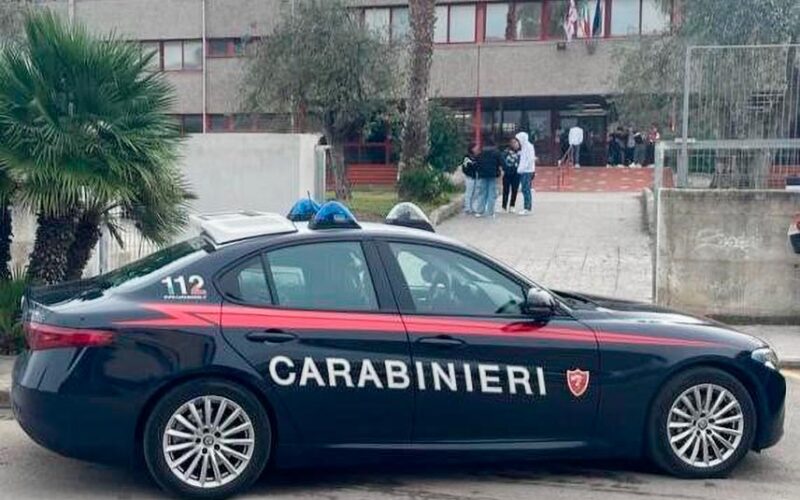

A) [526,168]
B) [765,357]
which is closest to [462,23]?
[526,168]

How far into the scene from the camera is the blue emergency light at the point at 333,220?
5945 millimetres

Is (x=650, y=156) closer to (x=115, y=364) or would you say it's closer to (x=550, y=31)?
(x=550, y=31)

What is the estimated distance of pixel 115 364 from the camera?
17.4 ft

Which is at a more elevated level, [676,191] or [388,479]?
[676,191]

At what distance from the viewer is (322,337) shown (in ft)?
18.1

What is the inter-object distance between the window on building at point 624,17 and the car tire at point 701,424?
29.6 meters

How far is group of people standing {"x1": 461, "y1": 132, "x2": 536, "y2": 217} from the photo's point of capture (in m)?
20.3

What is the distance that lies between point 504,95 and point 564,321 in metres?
30.5

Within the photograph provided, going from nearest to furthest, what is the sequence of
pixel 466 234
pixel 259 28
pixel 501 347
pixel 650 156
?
pixel 501 347
pixel 466 234
pixel 650 156
pixel 259 28

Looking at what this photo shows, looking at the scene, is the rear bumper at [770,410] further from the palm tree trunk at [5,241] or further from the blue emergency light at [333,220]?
the palm tree trunk at [5,241]

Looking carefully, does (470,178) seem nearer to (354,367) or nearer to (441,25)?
(354,367)

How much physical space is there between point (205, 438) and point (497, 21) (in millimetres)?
32064

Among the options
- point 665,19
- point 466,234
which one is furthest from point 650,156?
point 466,234

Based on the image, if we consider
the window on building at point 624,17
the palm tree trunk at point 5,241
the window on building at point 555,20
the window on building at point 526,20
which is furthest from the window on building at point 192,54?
the palm tree trunk at point 5,241
